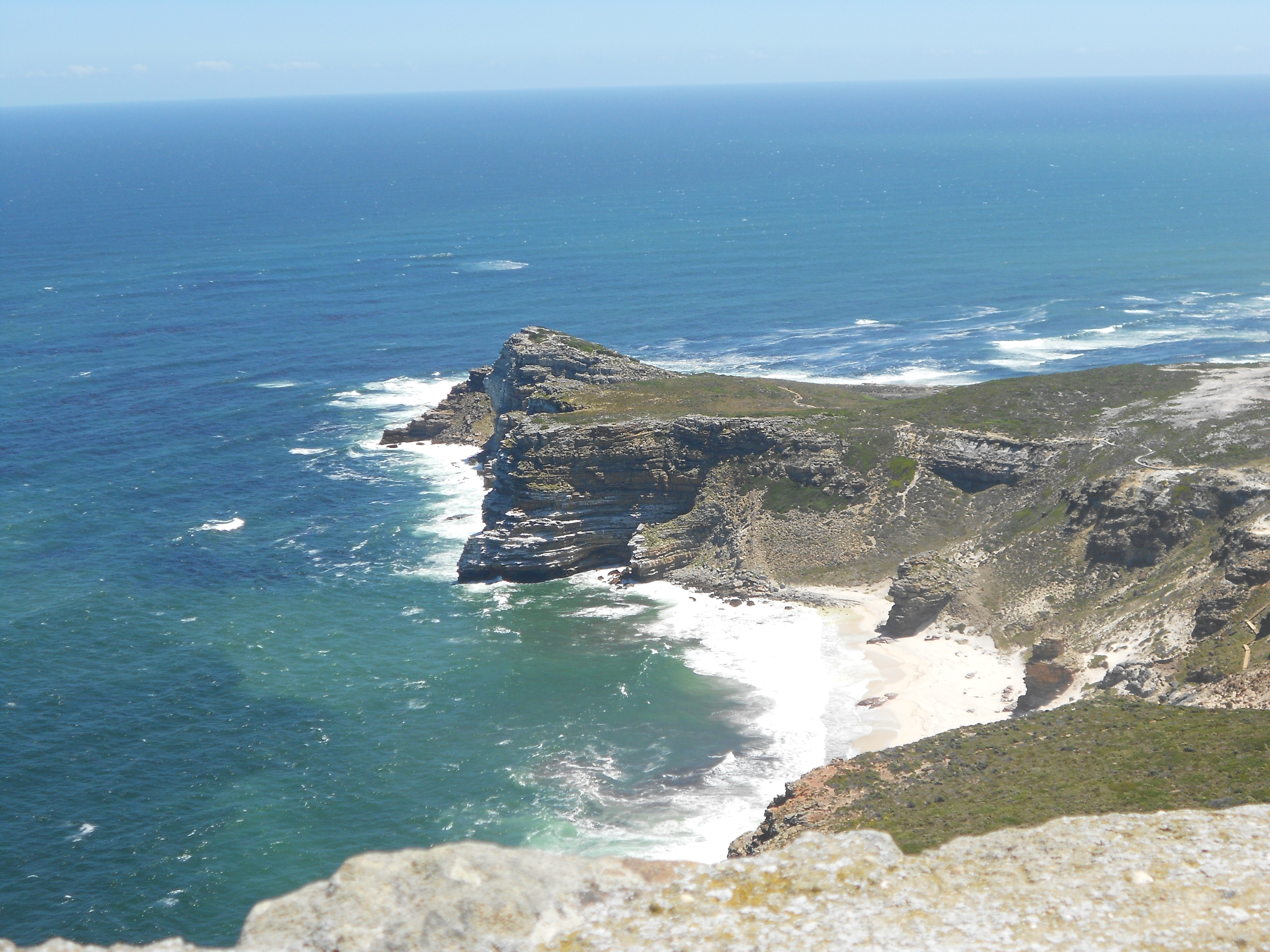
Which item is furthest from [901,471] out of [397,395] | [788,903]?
[397,395]

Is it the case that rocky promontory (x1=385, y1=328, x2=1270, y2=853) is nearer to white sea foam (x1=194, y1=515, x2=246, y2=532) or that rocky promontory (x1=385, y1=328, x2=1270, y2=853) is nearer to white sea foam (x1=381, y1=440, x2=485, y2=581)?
white sea foam (x1=381, y1=440, x2=485, y2=581)

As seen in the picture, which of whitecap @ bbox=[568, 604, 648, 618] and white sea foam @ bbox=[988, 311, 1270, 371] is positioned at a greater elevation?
white sea foam @ bbox=[988, 311, 1270, 371]

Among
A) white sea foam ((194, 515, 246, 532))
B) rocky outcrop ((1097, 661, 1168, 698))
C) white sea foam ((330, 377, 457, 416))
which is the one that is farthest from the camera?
white sea foam ((330, 377, 457, 416))

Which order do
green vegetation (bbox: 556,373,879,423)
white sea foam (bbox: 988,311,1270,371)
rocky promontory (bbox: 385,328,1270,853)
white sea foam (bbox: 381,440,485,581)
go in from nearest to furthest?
rocky promontory (bbox: 385,328,1270,853)
white sea foam (bbox: 381,440,485,581)
green vegetation (bbox: 556,373,879,423)
white sea foam (bbox: 988,311,1270,371)

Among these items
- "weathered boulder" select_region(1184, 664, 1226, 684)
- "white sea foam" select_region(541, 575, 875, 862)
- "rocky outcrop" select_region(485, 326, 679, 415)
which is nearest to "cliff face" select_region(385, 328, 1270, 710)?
"white sea foam" select_region(541, 575, 875, 862)

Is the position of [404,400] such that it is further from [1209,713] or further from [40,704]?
[1209,713]

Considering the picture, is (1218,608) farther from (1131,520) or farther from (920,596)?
(920,596)

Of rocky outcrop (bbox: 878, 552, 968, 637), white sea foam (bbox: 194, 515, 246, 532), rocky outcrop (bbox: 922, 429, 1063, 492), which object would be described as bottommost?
white sea foam (bbox: 194, 515, 246, 532)
